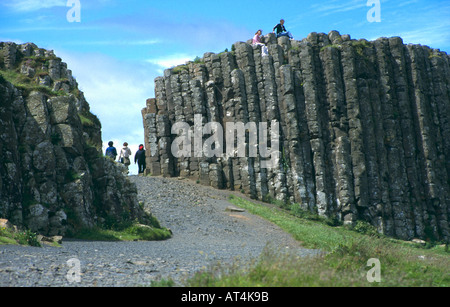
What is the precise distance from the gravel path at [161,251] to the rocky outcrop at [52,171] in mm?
2044

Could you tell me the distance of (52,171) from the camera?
20.9m

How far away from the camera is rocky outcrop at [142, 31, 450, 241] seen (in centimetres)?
3734

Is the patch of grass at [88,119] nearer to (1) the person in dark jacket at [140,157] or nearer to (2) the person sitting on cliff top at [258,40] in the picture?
(1) the person in dark jacket at [140,157]

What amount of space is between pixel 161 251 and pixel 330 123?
2407 cm

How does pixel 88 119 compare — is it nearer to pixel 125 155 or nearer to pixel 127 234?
pixel 127 234

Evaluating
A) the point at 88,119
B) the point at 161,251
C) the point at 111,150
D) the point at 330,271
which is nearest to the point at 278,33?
Result: the point at 111,150

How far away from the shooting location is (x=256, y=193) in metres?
37.6

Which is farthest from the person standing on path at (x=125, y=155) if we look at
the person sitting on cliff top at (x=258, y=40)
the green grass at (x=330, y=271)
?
the green grass at (x=330, y=271)

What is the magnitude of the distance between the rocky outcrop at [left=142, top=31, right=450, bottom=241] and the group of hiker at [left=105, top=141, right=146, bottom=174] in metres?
1.01

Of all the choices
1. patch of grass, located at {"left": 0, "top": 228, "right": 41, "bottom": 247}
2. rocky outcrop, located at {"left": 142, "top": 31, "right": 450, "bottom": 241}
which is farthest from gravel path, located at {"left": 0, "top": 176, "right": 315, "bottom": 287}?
rocky outcrop, located at {"left": 142, "top": 31, "right": 450, "bottom": 241}

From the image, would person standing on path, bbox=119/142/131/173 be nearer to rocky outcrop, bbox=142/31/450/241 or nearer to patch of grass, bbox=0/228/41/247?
rocky outcrop, bbox=142/31/450/241

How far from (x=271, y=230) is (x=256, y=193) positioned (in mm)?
9708

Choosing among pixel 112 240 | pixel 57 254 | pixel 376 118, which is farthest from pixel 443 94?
pixel 57 254

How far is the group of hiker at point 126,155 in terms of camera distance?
35.8m
